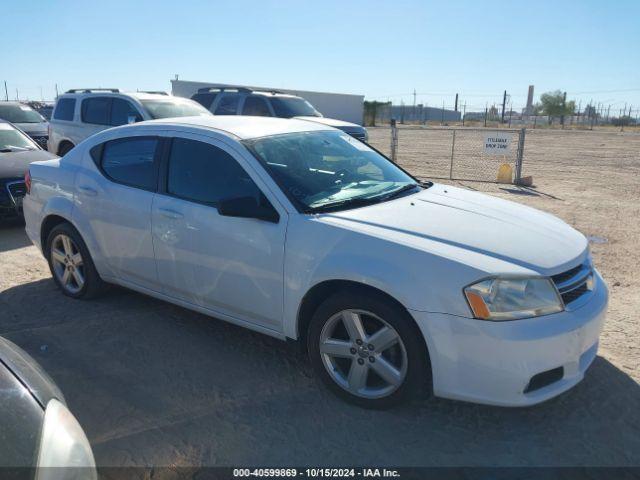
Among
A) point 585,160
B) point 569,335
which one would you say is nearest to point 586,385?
point 569,335

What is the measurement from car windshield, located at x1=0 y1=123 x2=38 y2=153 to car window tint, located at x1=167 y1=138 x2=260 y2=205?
19.4ft

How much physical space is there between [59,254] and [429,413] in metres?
3.62

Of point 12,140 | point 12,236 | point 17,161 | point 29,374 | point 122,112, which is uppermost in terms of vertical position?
point 122,112

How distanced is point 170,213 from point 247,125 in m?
0.89

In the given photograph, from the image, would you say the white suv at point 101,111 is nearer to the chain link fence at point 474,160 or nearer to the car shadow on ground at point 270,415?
the chain link fence at point 474,160

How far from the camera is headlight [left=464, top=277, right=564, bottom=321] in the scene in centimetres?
269

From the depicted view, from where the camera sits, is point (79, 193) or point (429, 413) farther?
point (79, 193)

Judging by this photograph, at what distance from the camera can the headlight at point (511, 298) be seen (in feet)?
8.82

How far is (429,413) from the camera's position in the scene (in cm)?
313

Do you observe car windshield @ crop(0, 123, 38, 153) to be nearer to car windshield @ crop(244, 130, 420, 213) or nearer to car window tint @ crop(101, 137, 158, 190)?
car window tint @ crop(101, 137, 158, 190)

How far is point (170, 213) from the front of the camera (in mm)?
3832

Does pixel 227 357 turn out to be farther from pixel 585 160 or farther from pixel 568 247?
pixel 585 160

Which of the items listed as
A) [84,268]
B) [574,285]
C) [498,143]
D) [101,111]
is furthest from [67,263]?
[498,143]

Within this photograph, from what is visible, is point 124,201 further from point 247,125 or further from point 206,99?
point 206,99
